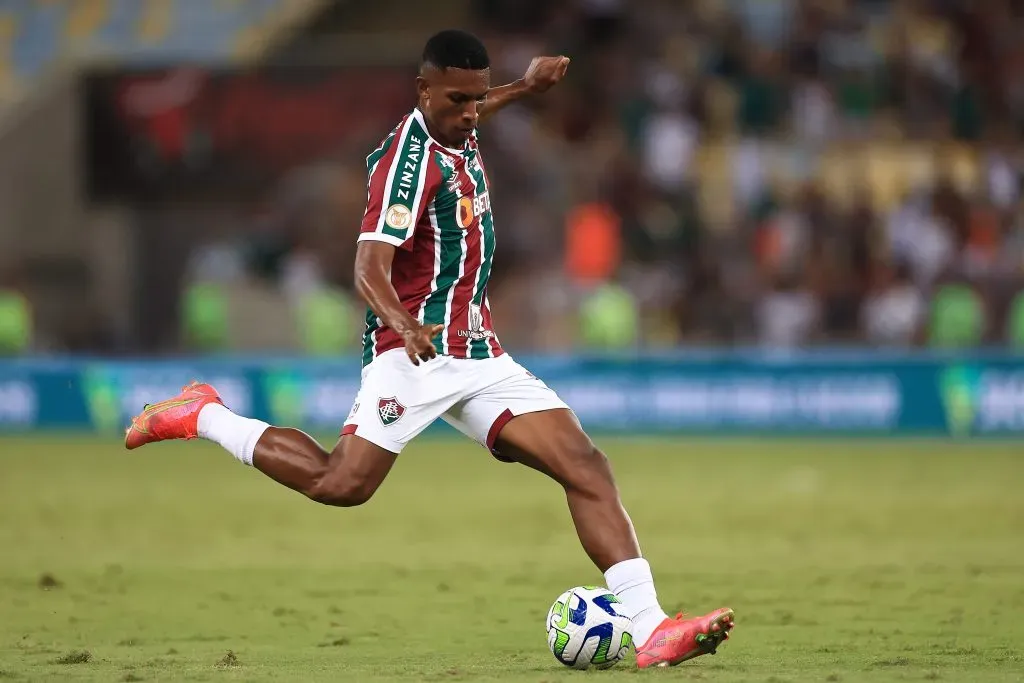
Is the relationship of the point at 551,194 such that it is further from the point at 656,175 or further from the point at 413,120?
the point at 413,120

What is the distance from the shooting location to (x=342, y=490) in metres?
6.99

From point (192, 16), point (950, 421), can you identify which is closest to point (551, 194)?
point (950, 421)

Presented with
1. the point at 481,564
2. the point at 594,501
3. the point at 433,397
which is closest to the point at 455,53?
the point at 433,397

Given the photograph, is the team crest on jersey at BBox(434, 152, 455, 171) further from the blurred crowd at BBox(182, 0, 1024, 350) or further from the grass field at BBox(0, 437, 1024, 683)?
the blurred crowd at BBox(182, 0, 1024, 350)

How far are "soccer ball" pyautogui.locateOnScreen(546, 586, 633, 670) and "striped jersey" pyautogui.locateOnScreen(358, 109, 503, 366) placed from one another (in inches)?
46.1

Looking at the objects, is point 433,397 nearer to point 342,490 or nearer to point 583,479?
point 342,490

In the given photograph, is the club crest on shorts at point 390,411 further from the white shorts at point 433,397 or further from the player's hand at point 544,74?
the player's hand at point 544,74

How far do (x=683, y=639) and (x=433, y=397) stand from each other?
1.49 meters

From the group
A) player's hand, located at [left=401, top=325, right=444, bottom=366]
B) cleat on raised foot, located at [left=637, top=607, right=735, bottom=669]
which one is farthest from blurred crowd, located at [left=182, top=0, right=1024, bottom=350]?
player's hand, located at [left=401, top=325, right=444, bottom=366]

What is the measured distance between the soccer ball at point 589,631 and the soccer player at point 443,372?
6cm

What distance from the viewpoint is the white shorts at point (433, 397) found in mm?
7039

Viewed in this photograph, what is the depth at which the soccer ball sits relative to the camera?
681 cm

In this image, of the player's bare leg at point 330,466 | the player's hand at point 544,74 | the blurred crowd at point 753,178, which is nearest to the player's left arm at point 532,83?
the player's hand at point 544,74

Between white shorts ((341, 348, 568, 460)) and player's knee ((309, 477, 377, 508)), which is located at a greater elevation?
white shorts ((341, 348, 568, 460))
